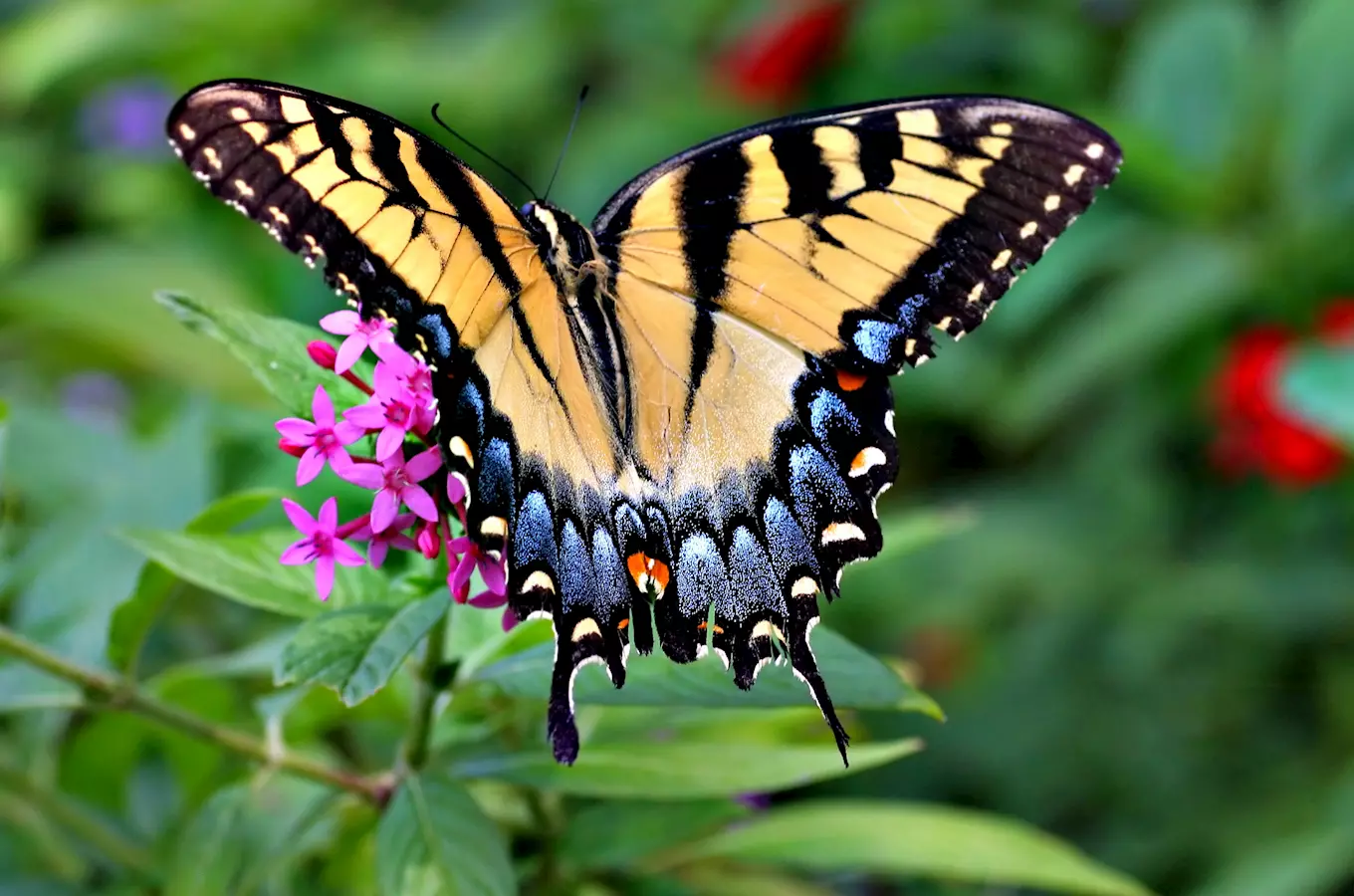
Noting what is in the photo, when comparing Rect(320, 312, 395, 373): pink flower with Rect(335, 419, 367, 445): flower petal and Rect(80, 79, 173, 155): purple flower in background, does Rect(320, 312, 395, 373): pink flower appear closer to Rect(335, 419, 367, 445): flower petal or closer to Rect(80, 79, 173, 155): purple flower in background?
Rect(335, 419, 367, 445): flower petal

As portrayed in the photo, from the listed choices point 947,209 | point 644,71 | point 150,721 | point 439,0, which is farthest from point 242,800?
point 439,0

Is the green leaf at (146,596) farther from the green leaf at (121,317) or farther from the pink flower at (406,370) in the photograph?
the green leaf at (121,317)

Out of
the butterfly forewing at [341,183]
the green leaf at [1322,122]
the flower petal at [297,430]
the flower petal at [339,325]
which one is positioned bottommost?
the flower petal at [297,430]

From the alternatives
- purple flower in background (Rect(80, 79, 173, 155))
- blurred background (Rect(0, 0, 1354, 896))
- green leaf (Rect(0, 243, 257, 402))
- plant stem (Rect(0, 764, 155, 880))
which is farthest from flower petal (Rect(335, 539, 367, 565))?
purple flower in background (Rect(80, 79, 173, 155))

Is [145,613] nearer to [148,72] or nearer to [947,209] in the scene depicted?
[947,209]

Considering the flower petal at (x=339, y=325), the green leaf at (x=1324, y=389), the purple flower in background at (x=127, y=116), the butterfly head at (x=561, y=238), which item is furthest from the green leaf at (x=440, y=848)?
the purple flower in background at (x=127, y=116)
